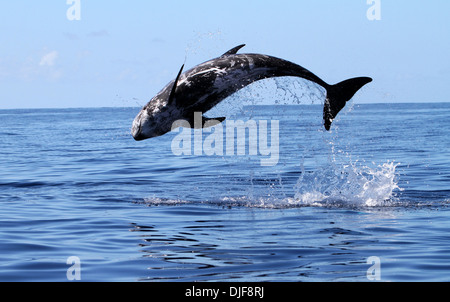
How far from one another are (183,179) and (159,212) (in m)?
6.01

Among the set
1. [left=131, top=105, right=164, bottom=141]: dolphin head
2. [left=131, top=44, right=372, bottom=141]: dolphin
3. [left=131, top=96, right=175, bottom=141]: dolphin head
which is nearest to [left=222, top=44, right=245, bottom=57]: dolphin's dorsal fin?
[left=131, top=44, right=372, bottom=141]: dolphin

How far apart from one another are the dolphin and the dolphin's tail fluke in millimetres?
712

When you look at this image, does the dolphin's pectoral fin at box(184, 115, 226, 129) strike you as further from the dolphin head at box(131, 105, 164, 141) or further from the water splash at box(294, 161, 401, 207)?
the water splash at box(294, 161, 401, 207)

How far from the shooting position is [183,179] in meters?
19.9

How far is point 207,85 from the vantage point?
11523 millimetres

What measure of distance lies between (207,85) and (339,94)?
8.81 feet

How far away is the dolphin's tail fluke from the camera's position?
12.5 m

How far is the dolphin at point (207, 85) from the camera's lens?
11.6 meters

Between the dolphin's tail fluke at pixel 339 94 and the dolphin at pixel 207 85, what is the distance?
2.34ft
